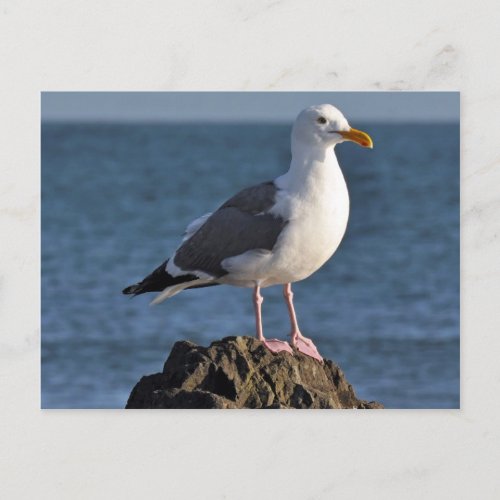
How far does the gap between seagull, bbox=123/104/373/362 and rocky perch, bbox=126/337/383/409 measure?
9 centimetres

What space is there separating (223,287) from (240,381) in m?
1.66

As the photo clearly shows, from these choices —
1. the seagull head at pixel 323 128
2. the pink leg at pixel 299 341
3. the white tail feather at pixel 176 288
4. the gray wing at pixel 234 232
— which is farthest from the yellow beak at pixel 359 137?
the white tail feather at pixel 176 288

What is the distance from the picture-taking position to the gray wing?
8047 mm

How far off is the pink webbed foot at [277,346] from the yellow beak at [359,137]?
2.87 ft

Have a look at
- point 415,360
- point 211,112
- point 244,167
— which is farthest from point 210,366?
point 244,167

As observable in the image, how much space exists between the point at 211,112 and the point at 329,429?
4.58 ft

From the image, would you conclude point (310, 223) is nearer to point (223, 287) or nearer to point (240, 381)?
point (240, 381)

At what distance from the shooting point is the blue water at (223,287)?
8.98m

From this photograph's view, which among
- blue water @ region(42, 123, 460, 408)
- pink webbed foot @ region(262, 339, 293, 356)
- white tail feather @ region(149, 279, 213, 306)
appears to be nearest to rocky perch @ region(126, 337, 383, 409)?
pink webbed foot @ region(262, 339, 293, 356)

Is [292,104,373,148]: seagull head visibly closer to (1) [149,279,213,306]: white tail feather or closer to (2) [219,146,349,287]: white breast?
(2) [219,146,349,287]: white breast

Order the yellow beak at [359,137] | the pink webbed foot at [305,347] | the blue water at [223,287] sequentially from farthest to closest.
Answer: the blue water at [223,287]
the pink webbed foot at [305,347]
the yellow beak at [359,137]
